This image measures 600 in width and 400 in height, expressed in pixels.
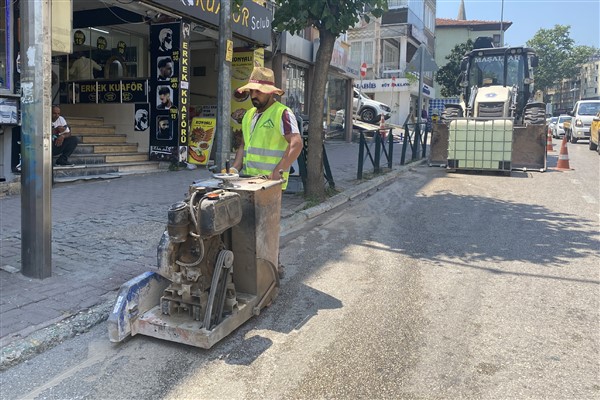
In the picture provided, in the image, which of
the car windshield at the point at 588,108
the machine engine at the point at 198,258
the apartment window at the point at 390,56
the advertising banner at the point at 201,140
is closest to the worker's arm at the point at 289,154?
the machine engine at the point at 198,258

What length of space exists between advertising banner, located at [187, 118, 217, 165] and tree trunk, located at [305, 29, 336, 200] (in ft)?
13.0

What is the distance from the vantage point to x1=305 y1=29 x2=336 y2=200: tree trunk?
28.9 ft

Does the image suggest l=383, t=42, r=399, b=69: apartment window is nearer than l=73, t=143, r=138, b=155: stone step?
No

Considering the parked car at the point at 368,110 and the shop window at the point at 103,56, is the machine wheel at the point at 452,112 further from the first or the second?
the parked car at the point at 368,110

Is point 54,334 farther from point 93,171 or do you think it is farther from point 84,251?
point 93,171

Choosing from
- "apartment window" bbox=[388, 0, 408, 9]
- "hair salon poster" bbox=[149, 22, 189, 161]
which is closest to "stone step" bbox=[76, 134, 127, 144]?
"hair salon poster" bbox=[149, 22, 189, 161]

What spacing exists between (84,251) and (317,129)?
460 cm

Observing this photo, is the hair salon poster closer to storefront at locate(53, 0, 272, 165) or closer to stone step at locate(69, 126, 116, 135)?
storefront at locate(53, 0, 272, 165)

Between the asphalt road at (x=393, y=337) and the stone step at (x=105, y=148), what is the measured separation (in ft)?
20.9

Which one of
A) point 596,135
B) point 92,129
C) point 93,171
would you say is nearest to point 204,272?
point 93,171

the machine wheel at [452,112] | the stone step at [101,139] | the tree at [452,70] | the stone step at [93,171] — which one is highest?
the tree at [452,70]

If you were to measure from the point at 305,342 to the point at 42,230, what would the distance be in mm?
2664

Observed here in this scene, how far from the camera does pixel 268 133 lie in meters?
4.51

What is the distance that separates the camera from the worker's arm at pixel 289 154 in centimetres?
436
